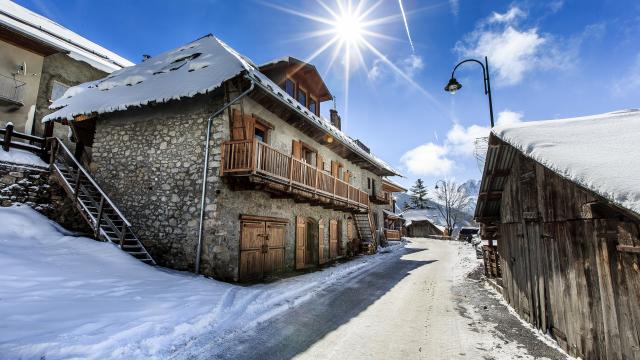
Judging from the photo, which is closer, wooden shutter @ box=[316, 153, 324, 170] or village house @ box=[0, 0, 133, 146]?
village house @ box=[0, 0, 133, 146]

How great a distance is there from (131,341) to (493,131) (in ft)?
21.7

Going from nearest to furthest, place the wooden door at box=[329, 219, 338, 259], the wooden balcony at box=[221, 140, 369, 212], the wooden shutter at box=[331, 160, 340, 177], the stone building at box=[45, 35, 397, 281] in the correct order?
the wooden balcony at box=[221, 140, 369, 212] < the stone building at box=[45, 35, 397, 281] < the wooden door at box=[329, 219, 338, 259] < the wooden shutter at box=[331, 160, 340, 177]

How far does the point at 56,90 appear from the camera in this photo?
605 inches

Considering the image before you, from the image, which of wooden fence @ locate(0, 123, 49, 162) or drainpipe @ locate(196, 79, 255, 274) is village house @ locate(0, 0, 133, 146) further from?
drainpipe @ locate(196, 79, 255, 274)

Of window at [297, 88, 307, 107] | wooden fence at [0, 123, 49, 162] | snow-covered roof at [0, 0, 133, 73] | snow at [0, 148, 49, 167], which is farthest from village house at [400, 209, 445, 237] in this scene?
snow at [0, 148, 49, 167]

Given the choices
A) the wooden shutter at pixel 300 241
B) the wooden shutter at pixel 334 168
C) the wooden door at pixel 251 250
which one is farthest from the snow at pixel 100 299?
the wooden shutter at pixel 334 168

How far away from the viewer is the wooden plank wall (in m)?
3.56

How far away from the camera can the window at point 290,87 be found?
45.1 ft

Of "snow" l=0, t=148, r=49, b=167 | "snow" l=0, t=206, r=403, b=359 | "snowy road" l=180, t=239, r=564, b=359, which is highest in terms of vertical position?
"snow" l=0, t=148, r=49, b=167

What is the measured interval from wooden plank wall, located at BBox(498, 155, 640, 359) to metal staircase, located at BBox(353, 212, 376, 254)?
12.1m

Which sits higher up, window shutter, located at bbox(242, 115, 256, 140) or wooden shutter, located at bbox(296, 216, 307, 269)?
window shutter, located at bbox(242, 115, 256, 140)

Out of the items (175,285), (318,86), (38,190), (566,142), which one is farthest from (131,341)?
(318,86)

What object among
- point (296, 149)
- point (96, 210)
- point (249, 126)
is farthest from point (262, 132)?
point (96, 210)

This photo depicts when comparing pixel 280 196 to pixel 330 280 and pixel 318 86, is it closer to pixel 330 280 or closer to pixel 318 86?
pixel 330 280
